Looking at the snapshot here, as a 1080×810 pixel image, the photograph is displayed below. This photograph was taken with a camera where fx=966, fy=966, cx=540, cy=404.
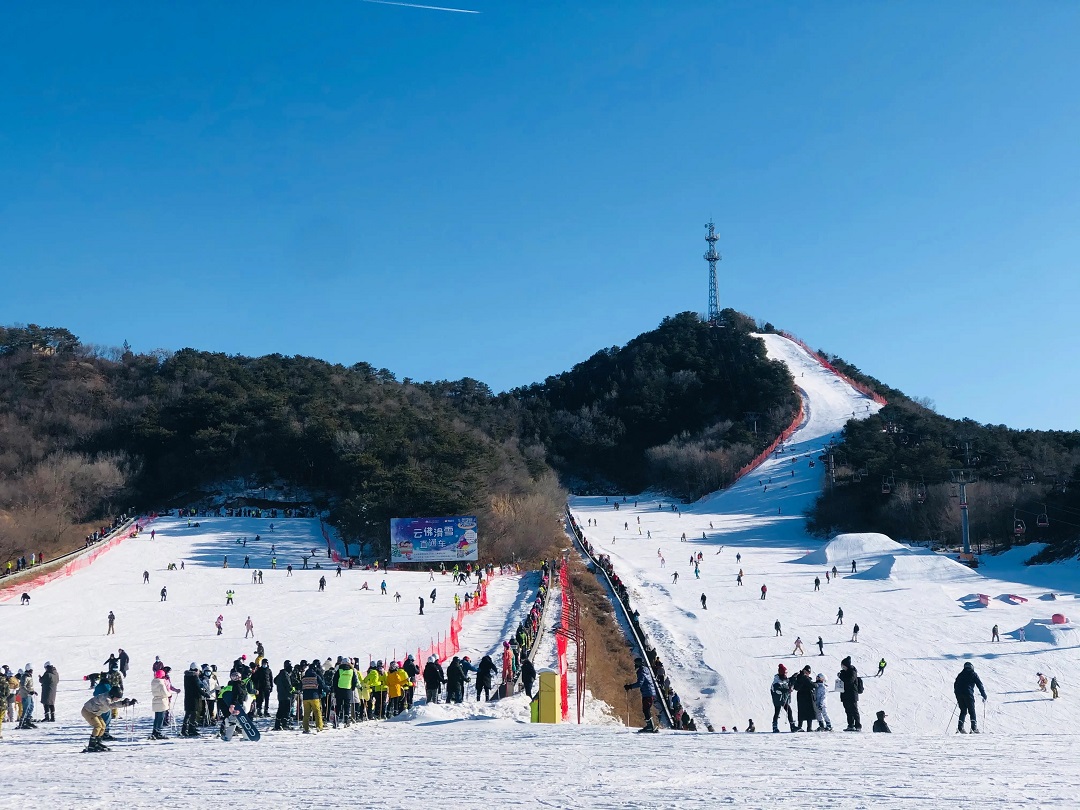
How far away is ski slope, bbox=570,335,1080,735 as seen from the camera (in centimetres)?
2267

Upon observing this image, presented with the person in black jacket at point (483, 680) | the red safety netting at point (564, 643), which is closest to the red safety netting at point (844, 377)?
the red safety netting at point (564, 643)

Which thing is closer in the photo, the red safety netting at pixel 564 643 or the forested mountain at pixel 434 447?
the red safety netting at pixel 564 643

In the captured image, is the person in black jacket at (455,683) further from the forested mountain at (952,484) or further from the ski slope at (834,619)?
the forested mountain at (952,484)

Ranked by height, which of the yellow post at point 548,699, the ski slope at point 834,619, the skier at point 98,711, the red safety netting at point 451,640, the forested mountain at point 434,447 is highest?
the forested mountain at point 434,447

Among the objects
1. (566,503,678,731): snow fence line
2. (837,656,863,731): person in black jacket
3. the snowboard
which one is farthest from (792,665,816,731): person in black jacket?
the snowboard

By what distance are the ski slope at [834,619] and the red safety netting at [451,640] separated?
5.57 m

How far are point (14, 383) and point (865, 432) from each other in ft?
235

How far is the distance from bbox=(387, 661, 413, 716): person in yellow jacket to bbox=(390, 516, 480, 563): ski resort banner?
28706 mm

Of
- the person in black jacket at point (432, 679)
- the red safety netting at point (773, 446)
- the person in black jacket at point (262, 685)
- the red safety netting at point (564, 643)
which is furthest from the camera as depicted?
the red safety netting at point (773, 446)

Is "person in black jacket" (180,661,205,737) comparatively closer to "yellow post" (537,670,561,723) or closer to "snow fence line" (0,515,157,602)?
"yellow post" (537,670,561,723)

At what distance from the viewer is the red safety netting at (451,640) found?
22858 mm

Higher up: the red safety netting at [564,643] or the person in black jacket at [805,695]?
the person in black jacket at [805,695]

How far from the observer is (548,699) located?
1356 cm

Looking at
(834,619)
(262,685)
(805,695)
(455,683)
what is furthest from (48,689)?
(834,619)
